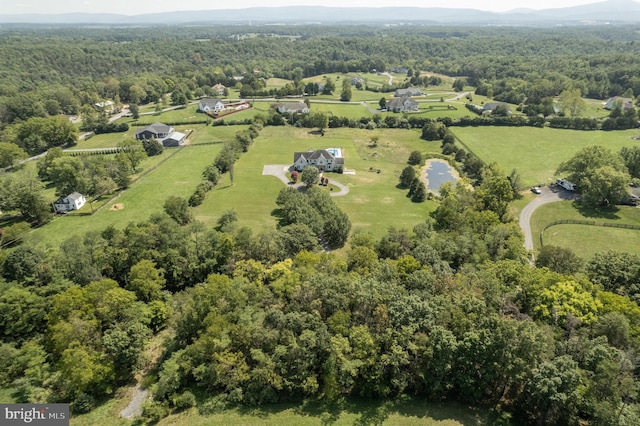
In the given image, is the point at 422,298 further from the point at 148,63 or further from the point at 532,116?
the point at 148,63

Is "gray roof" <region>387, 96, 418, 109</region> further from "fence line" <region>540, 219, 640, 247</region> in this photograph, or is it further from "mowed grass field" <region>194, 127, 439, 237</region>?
"fence line" <region>540, 219, 640, 247</region>

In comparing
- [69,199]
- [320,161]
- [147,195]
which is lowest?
[147,195]

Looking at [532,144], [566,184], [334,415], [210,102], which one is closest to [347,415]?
[334,415]

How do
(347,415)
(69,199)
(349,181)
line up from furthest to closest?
(349,181) → (69,199) → (347,415)

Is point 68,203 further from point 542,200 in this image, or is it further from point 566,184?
point 566,184

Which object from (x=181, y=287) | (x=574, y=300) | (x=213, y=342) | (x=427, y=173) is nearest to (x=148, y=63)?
(x=427, y=173)

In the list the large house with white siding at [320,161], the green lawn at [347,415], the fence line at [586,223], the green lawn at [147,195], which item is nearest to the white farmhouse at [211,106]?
the green lawn at [147,195]
